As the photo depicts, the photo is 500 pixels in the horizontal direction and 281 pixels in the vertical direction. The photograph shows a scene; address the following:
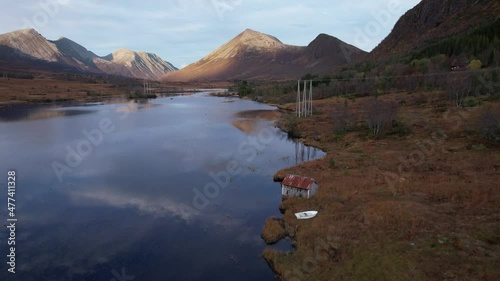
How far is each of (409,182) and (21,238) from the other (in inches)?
1031

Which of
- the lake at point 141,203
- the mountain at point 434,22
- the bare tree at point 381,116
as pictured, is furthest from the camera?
the mountain at point 434,22

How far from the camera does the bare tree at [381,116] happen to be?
1737 inches

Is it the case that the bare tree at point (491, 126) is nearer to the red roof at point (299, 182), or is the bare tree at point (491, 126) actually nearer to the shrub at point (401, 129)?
the shrub at point (401, 129)

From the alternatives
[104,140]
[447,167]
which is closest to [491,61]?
Result: [447,167]

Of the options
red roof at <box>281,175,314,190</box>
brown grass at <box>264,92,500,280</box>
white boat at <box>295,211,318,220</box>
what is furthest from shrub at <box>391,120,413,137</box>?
white boat at <box>295,211,318,220</box>

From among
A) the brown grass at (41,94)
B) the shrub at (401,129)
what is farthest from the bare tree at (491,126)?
the brown grass at (41,94)

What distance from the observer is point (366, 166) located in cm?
3155

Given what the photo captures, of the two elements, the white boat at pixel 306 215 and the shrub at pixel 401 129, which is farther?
the shrub at pixel 401 129

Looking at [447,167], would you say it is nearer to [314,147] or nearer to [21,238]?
[314,147]

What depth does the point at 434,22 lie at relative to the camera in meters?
150

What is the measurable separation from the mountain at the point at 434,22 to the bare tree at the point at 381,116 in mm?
89898

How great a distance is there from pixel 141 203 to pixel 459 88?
179 ft

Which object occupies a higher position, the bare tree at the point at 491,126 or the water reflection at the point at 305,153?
the bare tree at the point at 491,126

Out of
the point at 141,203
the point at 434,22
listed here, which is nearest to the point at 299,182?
the point at 141,203
